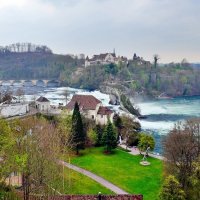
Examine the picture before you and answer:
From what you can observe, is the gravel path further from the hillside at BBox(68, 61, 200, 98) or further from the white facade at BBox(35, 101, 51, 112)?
the hillside at BBox(68, 61, 200, 98)

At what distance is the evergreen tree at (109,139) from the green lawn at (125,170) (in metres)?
0.97

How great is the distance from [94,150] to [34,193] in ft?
69.2

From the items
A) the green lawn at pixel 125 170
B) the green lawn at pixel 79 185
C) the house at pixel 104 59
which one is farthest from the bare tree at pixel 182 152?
the house at pixel 104 59

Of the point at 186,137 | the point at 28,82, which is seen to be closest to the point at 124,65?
the point at 28,82

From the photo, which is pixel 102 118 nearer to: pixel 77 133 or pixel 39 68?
pixel 77 133

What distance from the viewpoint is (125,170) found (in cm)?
4003

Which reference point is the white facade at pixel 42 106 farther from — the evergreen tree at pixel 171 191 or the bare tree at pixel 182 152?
the evergreen tree at pixel 171 191

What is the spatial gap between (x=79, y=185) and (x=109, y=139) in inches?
472

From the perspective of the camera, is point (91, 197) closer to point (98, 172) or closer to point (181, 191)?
point (181, 191)

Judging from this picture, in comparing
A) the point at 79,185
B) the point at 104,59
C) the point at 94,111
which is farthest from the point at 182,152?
the point at 104,59

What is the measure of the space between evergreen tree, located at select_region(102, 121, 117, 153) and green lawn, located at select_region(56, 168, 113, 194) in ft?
30.5

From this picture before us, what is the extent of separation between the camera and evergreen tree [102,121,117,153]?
46.2 m

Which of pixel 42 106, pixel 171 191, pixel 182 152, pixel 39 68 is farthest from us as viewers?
pixel 39 68

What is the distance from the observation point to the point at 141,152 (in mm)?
46719
